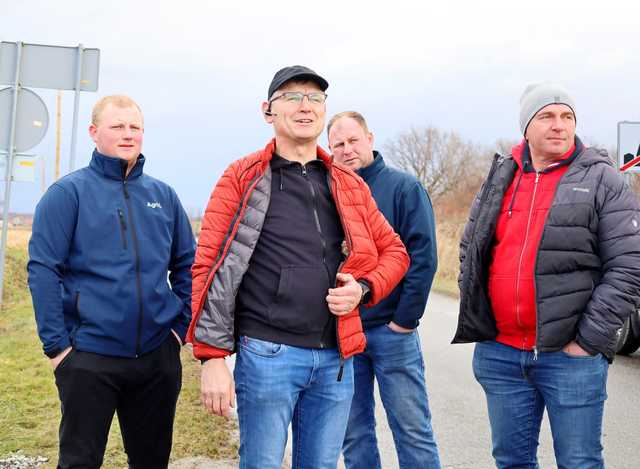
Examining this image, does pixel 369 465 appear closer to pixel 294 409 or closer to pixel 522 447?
pixel 522 447

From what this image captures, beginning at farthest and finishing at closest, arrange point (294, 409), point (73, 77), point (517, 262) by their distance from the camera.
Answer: point (73, 77) < point (517, 262) < point (294, 409)

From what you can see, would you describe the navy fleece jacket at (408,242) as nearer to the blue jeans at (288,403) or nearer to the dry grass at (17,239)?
the blue jeans at (288,403)

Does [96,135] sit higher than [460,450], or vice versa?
[96,135]

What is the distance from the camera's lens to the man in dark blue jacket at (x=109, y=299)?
332 centimetres

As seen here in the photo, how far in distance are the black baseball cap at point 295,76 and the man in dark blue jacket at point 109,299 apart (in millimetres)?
884

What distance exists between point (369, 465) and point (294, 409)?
1293 millimetres

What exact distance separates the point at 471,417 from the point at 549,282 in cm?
328

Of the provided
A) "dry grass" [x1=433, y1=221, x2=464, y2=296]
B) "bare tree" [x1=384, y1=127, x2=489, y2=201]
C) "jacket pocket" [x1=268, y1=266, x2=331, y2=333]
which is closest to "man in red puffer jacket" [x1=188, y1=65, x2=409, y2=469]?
"jacket pocket" [x1=268, y1=266, x2=331, y2=333]

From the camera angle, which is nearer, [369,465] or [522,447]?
[522,447]

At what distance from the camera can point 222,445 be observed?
5.02 meters

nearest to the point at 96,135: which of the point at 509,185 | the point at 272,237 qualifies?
the point at 272,237

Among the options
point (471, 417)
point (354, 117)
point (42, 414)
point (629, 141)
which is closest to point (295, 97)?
point (354, 117)

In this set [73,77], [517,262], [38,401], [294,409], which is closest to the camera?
[294,409]

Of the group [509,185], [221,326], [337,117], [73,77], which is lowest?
[221,326]
